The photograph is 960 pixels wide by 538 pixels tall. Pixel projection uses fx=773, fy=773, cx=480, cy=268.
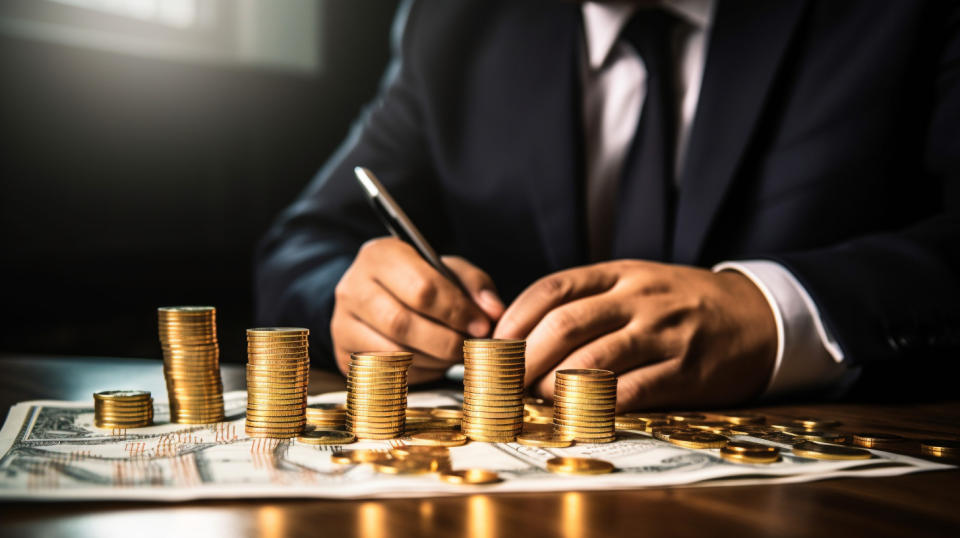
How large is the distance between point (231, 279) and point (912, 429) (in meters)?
3.63

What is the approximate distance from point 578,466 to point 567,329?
12.4 inches

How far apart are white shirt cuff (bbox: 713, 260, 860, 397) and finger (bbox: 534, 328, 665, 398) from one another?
0.19 metres

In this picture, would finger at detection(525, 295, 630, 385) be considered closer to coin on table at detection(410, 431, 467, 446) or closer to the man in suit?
the man in suit

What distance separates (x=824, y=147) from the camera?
1.54 meters

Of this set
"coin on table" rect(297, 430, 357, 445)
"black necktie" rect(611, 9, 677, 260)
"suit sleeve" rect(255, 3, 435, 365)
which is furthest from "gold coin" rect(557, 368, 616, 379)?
"black necktie" rect(611, 9, 677, 260)

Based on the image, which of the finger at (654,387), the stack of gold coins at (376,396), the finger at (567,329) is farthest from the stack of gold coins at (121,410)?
the finger at (654,387)

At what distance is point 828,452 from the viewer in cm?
71

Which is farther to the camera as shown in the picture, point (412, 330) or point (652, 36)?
point (652, 36)

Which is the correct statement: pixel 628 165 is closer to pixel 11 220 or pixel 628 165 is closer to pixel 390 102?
pixel 390 102

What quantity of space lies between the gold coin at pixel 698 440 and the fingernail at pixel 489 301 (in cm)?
36

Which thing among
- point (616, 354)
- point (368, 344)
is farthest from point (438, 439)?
point (368, 344)

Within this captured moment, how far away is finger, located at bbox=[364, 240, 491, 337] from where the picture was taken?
3.40 feet

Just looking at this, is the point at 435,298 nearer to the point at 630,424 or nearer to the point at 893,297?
the point at 630,424

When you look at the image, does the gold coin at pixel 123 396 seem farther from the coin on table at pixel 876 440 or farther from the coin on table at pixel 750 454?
the coin on table at pixel 876 440
